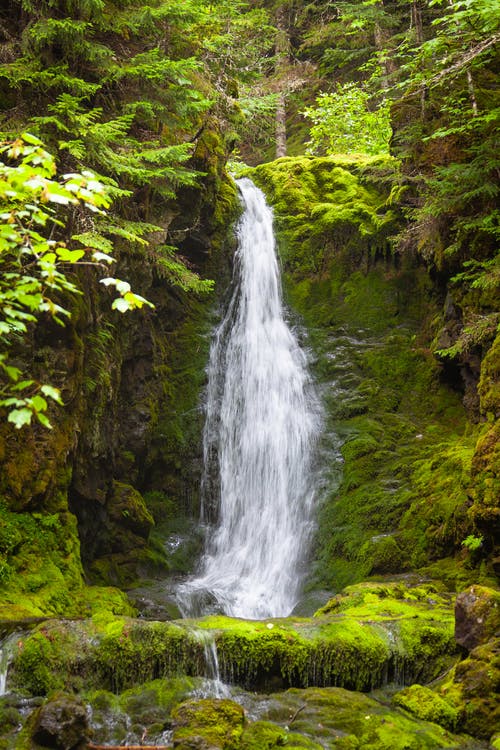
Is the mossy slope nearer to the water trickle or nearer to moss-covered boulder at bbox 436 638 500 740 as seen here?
moss-covered boulder at bbox 436 638 500 740

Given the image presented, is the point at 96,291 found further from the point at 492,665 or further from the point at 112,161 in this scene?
the point at 492,665

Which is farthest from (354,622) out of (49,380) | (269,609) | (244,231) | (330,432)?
(244,231)

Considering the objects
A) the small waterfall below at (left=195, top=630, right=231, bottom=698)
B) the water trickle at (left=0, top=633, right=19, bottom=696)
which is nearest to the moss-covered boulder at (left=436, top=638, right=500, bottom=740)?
the small waterfall below at (left=195, top=630, right=231, bottom=698)

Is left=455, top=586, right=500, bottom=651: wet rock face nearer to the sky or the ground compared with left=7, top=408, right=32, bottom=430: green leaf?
nearer to the ground

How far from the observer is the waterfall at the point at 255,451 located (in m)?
10.0

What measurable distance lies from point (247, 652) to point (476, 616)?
2.19 metres

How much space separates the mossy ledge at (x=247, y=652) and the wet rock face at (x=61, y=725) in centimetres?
78

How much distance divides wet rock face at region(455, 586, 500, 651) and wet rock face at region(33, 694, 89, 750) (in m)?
3.38

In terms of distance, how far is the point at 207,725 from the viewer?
4.62 m

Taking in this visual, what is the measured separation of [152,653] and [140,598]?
3.80m

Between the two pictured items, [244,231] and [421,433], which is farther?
[244,231]

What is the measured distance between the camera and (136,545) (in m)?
10.6

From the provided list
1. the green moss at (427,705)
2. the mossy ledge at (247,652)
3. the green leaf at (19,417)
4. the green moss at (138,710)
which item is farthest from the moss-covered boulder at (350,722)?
the green leaf at (19,417)

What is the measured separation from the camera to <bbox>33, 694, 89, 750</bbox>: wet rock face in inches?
168
